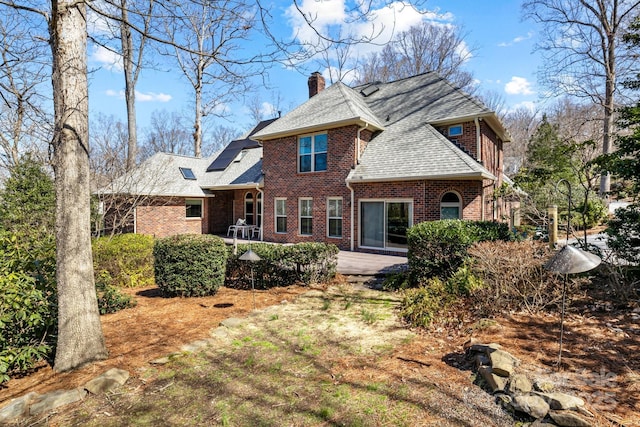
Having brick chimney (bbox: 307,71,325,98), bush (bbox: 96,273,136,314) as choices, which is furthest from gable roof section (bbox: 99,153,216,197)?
bush (bbox: 96,273,136,314)

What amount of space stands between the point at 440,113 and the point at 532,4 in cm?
1438

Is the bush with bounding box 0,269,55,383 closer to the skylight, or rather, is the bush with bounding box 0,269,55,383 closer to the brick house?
the brick house

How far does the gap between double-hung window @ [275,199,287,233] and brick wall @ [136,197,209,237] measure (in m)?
4.94

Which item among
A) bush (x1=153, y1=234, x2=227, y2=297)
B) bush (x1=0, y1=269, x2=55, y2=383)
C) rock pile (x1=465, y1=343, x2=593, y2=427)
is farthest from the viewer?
bush (x1=153, y1=234, x2=227, y2=297)

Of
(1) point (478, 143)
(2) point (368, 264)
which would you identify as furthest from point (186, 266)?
(1) point (478, 143)

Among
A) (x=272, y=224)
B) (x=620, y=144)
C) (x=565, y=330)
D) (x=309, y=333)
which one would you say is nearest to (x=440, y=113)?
(x=620, y=144)

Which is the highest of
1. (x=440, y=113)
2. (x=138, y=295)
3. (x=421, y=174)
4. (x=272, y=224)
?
(x=440, y=113)

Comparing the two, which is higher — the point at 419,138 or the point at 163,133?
the point at 163,133

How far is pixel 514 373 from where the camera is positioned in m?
3.27

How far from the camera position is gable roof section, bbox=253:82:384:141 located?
13.1 metres

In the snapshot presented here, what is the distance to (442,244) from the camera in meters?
6.98

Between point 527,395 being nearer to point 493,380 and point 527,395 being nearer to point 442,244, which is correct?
point 493,380

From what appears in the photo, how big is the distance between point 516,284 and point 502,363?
2439 millimetres

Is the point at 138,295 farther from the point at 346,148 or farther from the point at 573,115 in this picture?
the point at 573,115
